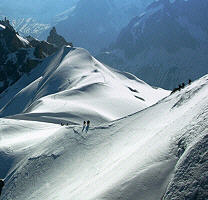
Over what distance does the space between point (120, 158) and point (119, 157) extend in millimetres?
361

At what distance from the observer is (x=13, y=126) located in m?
32.1

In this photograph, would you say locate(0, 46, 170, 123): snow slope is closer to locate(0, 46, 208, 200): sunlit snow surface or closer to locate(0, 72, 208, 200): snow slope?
locate(0, 46, 208, 200): sunlit snow surface

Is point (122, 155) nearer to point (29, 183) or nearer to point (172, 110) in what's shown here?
point (172, 110)

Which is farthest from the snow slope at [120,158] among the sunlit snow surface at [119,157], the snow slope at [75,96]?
the snow slope at [75,96]

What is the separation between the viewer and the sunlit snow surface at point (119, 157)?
467 inches

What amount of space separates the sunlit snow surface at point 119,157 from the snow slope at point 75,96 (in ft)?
36.6

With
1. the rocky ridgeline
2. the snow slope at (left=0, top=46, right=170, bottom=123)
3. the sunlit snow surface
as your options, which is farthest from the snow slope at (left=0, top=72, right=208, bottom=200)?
the rocky ridgeline

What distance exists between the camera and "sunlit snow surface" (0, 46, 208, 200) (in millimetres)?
11873

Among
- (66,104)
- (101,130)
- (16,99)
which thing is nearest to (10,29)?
(16,99)

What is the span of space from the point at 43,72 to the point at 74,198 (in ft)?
298

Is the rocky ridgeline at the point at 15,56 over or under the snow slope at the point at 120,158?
under

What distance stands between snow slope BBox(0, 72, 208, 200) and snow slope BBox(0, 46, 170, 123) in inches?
463

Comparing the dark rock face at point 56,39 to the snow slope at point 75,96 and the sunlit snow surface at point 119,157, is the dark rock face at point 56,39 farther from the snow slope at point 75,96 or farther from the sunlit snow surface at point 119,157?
the sunlit snow surface at point 119,157

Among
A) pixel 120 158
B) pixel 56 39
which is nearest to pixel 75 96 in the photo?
pixel 120 158
